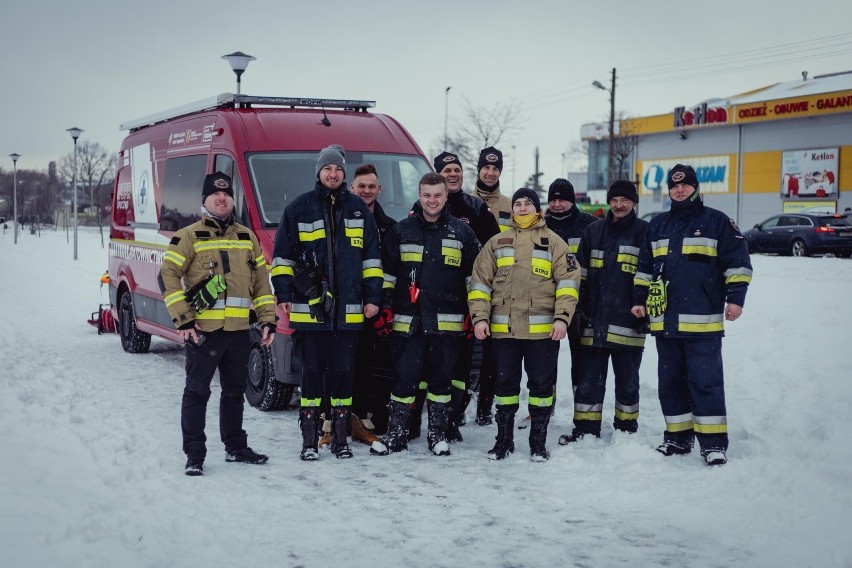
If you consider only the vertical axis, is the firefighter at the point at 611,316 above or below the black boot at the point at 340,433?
above

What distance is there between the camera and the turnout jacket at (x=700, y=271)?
225 inches

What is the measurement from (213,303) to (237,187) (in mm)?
2202

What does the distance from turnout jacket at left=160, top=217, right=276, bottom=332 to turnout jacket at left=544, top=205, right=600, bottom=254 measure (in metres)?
2.44

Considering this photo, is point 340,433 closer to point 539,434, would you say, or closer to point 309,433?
point 309,433

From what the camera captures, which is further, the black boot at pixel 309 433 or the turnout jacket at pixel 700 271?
the black boot at pixel 309 433

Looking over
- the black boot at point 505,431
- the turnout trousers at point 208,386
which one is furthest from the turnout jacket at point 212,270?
the black boot at point 505,431

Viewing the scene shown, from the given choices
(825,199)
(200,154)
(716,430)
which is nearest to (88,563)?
(716,430)

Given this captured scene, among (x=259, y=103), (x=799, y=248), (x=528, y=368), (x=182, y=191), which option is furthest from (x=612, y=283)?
(x=799, y=248)

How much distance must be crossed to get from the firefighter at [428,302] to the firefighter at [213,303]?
904 millimetres

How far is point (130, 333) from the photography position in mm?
10641

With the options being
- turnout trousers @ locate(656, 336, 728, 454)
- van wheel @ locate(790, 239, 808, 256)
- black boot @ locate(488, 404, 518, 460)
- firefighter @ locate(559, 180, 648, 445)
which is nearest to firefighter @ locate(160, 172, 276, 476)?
black boot @ locate(488, 404, 518, 460)

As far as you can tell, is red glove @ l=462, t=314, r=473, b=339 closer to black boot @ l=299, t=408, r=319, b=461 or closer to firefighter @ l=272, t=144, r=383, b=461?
firefighter @ l=272, t=144, r=383, b=461

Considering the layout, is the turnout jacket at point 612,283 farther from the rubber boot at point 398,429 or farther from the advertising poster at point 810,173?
the advertising poster at point 810,173

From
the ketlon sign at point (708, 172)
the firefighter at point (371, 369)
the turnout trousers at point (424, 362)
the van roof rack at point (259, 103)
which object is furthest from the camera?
the ketlon sign at point (708, 172)
